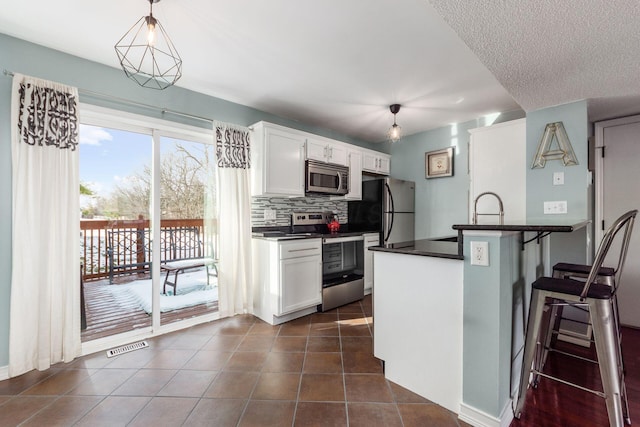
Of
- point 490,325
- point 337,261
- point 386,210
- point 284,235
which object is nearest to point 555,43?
point 490,325

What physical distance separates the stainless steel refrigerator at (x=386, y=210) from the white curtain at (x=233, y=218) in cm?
190

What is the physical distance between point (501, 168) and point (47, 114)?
156 inches

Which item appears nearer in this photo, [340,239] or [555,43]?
[555,43]

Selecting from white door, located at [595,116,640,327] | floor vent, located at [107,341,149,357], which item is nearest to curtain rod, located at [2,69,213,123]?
floor vent, located at [107,341,149,357]

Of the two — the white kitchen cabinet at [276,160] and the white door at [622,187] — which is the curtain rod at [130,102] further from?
the white door at [622,187]

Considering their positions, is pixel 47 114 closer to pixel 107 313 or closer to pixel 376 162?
pixel 107 313

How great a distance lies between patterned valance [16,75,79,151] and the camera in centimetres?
200

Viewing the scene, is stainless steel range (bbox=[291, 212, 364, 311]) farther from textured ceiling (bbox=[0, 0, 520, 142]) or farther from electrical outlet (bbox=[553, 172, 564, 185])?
electrical outlet (bbox=[553, 172, 564, 185])

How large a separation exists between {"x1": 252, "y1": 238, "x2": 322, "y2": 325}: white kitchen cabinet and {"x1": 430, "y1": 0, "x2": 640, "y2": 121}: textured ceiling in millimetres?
2285

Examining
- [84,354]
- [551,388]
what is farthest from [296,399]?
[84,354]

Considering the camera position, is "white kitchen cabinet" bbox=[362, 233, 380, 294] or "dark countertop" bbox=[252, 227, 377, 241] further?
"white kitchen cabinet" bbox=[362, 233, 380, 294]

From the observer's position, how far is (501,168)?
114 inches

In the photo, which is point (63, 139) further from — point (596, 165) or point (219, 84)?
point (596, 165)

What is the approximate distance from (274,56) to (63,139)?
5.72 ft
